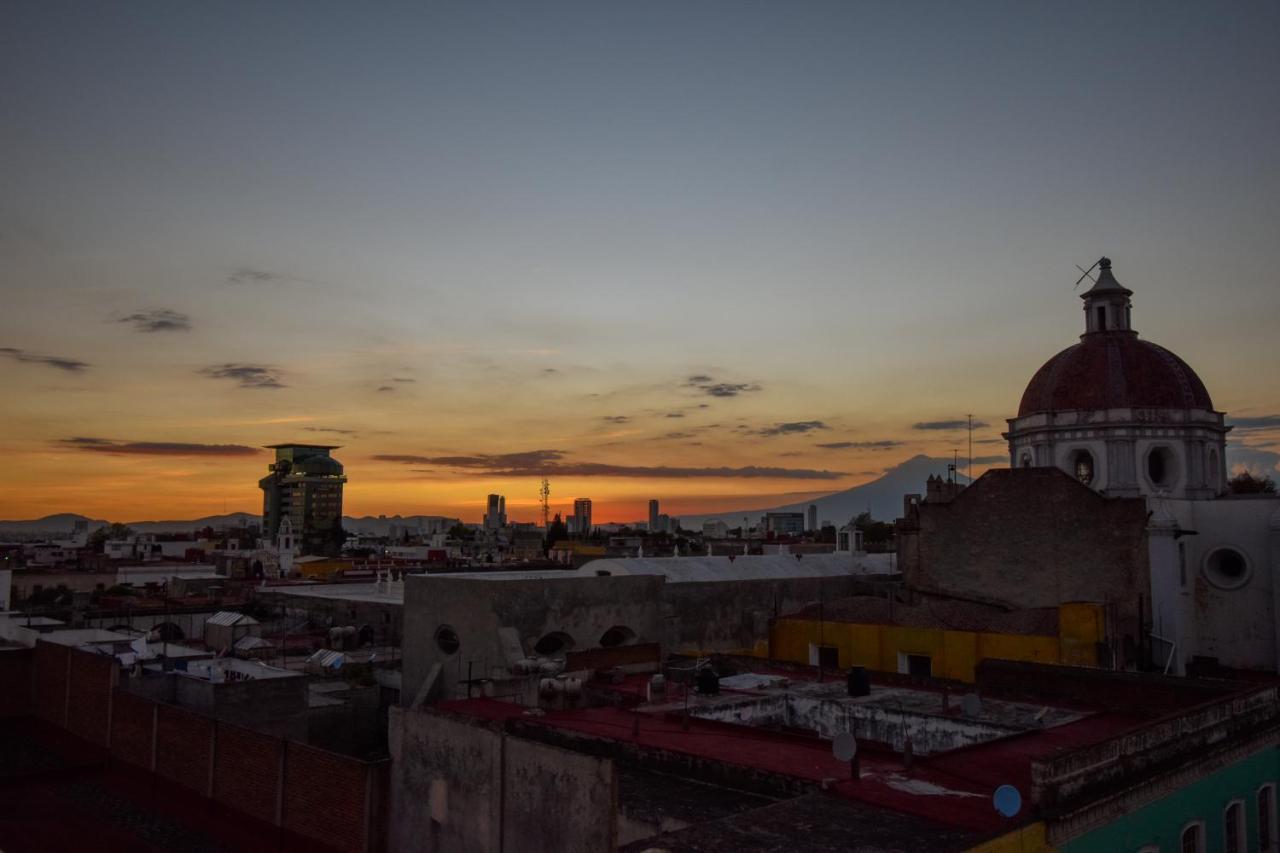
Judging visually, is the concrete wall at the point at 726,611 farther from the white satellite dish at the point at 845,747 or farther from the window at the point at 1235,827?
the white satellite dish at the point at 845,747

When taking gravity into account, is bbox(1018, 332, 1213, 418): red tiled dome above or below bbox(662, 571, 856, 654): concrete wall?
above

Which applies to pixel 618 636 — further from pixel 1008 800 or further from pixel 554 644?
pixel 1008 800

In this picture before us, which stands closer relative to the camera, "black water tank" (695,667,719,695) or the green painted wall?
the green painted wall

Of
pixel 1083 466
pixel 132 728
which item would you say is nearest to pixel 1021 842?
pixel 132 728

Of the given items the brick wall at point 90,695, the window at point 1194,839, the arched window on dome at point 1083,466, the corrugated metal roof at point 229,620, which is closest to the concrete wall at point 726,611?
the arched window on dome at point 1083,466

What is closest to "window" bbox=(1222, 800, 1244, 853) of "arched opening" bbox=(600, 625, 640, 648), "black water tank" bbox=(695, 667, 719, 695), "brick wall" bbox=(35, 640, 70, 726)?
"black water tank" bbox=(695, 667, 719, 695)

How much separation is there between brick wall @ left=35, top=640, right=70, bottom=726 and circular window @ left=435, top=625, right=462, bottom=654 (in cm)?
1265

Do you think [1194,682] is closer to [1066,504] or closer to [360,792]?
[1066,504]

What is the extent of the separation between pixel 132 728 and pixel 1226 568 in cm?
4464

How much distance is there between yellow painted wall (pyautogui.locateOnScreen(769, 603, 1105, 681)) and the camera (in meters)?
30.7

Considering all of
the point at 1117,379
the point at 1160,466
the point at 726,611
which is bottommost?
the point at 726,611

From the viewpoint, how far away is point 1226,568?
42562 mm

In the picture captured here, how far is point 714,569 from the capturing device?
41312 mm

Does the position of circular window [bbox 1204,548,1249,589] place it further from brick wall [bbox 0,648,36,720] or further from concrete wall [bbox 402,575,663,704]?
brick wall [bbox 0,648,36,720]
